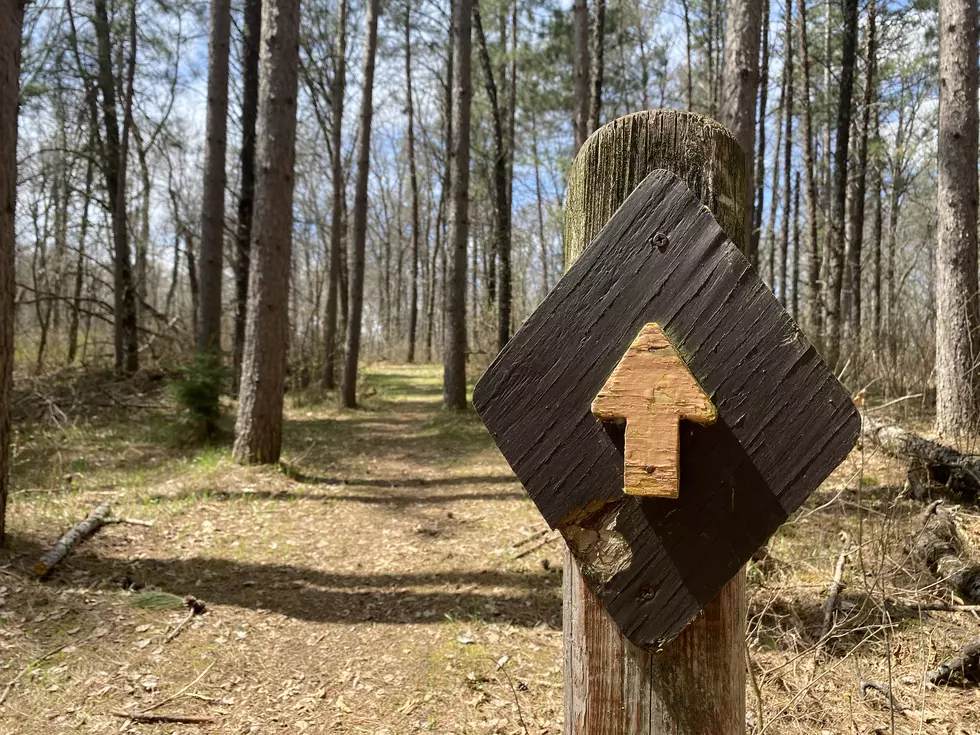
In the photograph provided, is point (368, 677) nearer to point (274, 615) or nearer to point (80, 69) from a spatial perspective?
point (274, 615)

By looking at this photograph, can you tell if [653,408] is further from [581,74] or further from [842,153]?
[842,153]

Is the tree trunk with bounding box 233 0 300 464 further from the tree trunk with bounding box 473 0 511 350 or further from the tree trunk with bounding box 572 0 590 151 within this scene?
the tree trunk with bounding box 473 0 511 350

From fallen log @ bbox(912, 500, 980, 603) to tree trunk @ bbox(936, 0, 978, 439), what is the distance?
8.68 ft

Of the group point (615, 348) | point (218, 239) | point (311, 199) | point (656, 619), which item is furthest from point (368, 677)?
point (311, 199)

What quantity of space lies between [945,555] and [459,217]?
29.2ft

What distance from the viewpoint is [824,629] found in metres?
3.17

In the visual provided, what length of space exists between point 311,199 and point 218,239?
47.0 feet

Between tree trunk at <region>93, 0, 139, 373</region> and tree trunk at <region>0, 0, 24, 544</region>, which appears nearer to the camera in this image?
tree trunk at <region>0, 0, 24, 544</region>

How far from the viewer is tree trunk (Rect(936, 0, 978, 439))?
6.15 metres

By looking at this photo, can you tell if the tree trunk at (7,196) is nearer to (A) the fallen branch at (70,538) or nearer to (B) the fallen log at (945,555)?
(A) the fallen branch at (70,538)

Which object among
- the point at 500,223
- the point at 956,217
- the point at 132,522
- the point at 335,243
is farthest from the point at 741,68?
the point at 500,223

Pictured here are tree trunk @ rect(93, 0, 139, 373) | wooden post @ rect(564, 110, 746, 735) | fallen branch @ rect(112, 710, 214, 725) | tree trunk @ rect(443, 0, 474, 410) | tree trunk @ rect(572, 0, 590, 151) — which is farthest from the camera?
tree trunk @ rect(93, 0, 139, 373)

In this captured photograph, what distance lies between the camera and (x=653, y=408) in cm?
91

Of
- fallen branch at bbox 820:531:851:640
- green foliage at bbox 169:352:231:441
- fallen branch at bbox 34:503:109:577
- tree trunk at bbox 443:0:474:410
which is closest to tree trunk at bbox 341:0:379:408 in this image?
tree trunk at bbox 443:0:474:410
